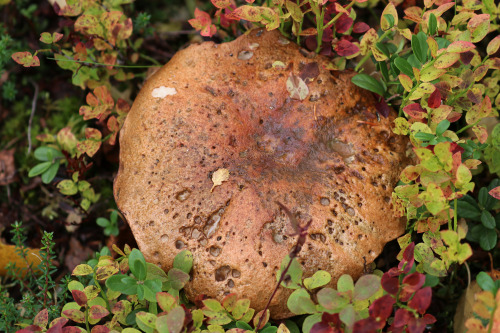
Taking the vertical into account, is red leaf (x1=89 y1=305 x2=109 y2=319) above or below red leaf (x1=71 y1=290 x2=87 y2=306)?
below

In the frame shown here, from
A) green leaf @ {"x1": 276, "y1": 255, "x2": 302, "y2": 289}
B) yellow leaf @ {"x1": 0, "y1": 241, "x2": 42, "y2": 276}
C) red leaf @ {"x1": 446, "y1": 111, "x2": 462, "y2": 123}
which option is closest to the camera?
green leaf @ {"x1": 276, "y1": 255, "x2": 302, "y2": 289}

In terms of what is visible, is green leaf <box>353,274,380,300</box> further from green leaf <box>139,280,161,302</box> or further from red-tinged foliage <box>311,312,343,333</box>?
green leaf <box>139,280,161,302</box>

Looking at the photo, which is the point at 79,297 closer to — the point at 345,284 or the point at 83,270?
the point at 83,270

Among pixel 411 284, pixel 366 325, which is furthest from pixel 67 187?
pixel 411 284

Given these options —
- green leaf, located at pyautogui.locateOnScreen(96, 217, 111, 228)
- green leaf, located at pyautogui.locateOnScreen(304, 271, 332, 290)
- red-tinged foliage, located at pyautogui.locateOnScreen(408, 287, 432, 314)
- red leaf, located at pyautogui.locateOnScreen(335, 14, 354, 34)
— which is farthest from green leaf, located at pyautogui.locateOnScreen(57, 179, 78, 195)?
red-tinged foliage, located at pyautogui.locateOnScreen(408, 287, 432, 314)

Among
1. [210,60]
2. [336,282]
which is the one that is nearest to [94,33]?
[210,60]

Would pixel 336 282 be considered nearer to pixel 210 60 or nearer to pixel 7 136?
pixel 210 60

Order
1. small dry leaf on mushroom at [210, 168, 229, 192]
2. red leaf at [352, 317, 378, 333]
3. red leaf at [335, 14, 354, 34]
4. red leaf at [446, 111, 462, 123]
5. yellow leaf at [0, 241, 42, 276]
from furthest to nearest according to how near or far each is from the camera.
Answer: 1. yellow leaf at [0, 241, 42, 276]
2. red leaf at [335, 14, 354, 34]
3. red leaf at [446, 111, 462, 123]
4. small dry leaf on mushroom at [210, 168, 229, 192]
5. red leaf at [352, 317, 378, 333]
